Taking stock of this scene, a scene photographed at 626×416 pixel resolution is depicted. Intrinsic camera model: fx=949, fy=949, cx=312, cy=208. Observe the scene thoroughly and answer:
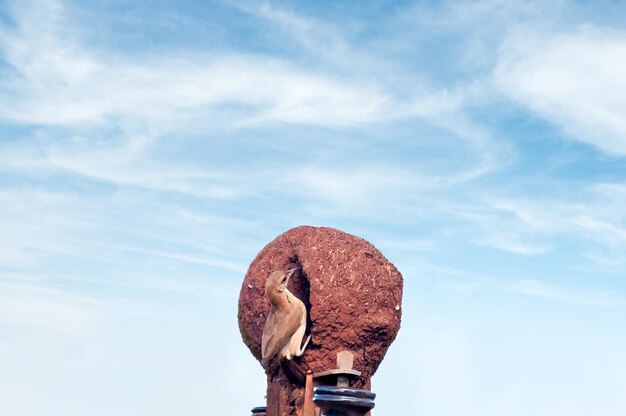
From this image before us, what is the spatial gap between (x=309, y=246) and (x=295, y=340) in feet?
4.98

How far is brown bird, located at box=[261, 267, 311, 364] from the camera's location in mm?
14602

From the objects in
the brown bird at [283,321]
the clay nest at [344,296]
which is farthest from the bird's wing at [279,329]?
the clay nest at [344,296]

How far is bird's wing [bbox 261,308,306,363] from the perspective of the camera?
14.6 metres

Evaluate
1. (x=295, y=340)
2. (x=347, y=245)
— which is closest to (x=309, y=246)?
(x=347, y=245)

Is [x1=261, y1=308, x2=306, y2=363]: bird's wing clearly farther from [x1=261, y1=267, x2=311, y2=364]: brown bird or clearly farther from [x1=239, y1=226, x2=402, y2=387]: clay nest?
[x1=239, y1=226, x2=402, y2=387]: clay nest

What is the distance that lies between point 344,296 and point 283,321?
40.1 inches

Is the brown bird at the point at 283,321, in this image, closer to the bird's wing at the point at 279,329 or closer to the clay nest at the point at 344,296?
the bird's wing at the point at 279,329

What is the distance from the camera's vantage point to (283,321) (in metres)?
14.6

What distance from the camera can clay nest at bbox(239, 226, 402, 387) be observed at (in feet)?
47.9

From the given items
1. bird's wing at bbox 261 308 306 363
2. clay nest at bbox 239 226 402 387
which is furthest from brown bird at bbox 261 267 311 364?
clay nest at bbox 239 226 402 387

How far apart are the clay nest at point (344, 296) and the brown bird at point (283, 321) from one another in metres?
0.20

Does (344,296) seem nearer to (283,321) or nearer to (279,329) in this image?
(283,321)

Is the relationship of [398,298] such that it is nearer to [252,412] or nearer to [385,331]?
[385,331]

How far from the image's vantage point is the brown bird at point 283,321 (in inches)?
575
